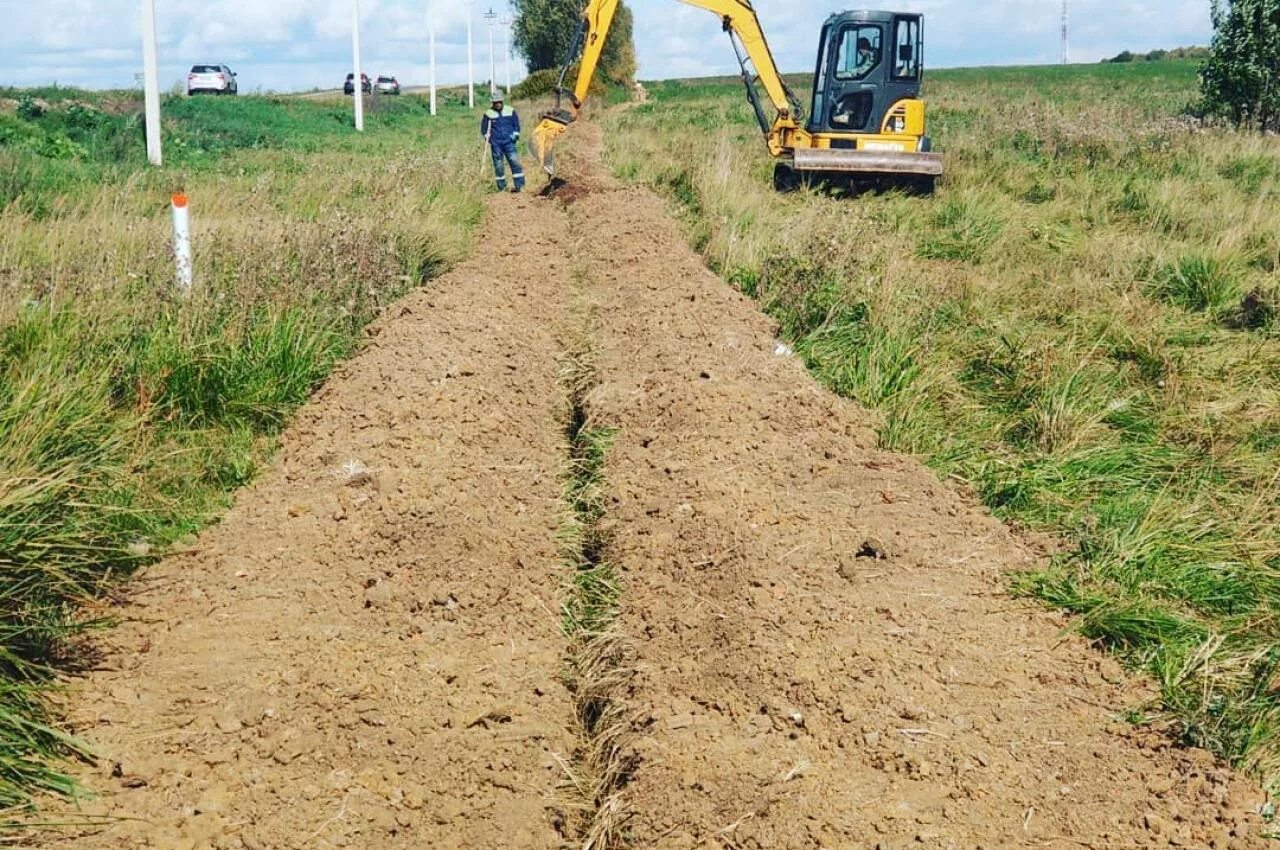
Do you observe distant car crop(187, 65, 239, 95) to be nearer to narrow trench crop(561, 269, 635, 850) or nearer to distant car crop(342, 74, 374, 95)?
distant car crop(342, 74, 374, 95)

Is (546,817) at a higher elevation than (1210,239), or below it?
below

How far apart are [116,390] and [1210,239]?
10.5 m

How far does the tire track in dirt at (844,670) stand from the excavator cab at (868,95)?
1019 cm

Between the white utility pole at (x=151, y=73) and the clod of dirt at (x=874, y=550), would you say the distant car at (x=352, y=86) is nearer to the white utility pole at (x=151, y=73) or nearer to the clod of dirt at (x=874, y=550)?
the white utility pole at (x=151, y=73)

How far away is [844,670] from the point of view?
397cm

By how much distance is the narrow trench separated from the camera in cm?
348

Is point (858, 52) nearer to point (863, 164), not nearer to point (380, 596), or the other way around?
point (863, 164)

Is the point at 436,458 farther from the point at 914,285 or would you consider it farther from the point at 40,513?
the point at 914,285

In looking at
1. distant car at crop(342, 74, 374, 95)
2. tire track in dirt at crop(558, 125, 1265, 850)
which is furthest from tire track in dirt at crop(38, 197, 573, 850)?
distant car at crop(342, 74, 374, 95)

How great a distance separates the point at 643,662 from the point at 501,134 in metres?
13.7

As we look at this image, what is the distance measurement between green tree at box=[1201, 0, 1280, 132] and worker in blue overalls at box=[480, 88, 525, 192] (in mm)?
15760

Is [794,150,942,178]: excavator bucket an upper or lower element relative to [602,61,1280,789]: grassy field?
upper

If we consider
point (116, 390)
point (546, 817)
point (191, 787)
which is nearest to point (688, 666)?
point (546, 817)

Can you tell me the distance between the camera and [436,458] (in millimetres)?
5715
